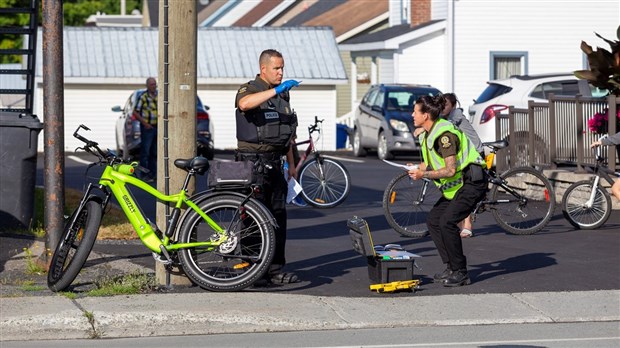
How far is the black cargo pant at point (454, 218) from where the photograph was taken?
35.9ft

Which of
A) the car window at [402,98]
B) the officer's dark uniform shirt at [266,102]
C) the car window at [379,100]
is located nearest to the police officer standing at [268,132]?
the officer's dark uniform shirt at [266,102]

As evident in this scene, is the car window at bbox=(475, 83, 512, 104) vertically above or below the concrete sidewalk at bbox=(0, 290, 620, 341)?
above

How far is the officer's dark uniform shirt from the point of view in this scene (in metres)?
10.6

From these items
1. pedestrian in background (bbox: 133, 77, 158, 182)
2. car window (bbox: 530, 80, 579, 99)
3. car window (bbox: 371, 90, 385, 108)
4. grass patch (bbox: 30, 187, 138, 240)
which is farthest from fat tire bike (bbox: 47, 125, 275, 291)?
car window (bbox: 371, 90, 385, 108)

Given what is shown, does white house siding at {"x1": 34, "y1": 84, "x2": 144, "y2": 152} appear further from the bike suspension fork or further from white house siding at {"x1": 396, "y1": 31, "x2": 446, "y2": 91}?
the bike suspension fork

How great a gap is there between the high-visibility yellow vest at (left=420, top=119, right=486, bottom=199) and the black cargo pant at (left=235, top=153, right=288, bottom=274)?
1267 mm

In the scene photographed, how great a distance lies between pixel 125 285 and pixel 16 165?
3.54 meters

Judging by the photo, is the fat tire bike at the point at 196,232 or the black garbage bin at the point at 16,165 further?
the black garbage bin at the point at 16,165

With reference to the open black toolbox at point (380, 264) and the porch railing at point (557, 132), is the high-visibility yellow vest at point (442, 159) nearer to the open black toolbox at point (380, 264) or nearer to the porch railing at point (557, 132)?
the open black toolbox at point (380, 264)

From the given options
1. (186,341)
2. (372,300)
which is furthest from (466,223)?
(186,341)

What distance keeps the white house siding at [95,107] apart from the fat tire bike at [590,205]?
22.0 m

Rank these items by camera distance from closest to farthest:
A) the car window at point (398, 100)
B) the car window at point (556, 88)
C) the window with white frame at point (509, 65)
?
the car window at point (556, 88), the car window at point (398, 100), the window with white frame at point (509, 65)

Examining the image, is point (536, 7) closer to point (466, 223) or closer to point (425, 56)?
point (425, 56)

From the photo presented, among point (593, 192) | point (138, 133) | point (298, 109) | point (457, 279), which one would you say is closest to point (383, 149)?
point (138, 133)
